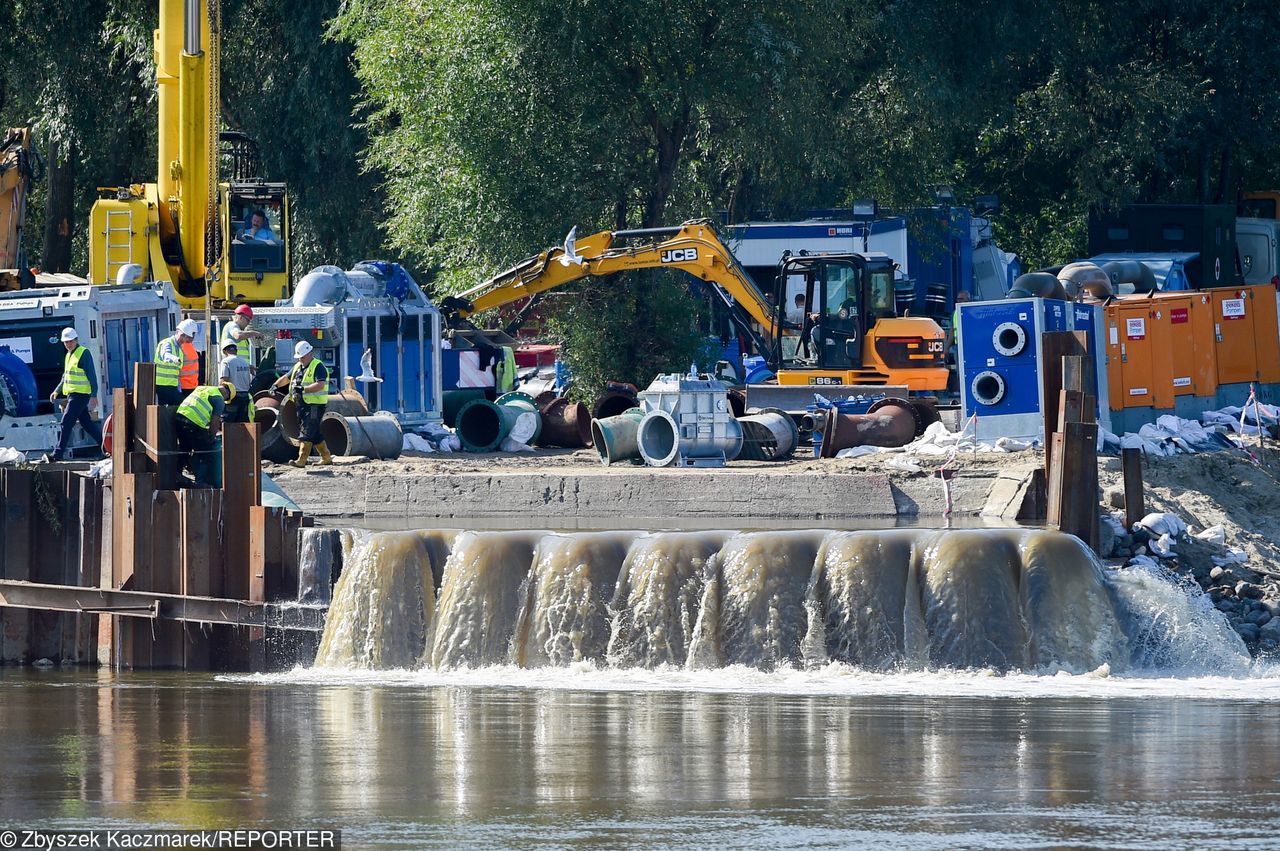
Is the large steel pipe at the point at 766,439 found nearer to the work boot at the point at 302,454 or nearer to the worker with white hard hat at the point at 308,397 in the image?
the worker with white hard hat at the point at 308,397

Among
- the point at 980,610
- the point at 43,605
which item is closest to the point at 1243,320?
the point at 980,610

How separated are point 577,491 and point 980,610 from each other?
7728 mm

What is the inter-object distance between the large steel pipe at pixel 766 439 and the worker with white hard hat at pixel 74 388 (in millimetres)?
7989

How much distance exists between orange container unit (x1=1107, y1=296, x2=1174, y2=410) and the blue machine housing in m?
2.03

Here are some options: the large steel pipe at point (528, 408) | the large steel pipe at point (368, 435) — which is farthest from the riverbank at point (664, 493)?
the large steel pipe at point (528, 408)

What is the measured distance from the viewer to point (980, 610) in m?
17.3

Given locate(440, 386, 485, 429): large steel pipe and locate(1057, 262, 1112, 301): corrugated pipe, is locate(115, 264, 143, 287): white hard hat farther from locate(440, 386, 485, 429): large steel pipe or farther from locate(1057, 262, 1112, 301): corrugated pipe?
locate(1057, 262, 1112, 301): corrugated pipe

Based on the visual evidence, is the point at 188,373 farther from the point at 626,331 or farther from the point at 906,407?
the point at 626,331

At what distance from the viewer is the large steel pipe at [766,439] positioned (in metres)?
26.7

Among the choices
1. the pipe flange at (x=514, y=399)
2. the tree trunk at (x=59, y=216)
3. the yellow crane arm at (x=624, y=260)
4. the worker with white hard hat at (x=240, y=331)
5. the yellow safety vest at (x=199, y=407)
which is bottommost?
the yellow safety vest at (x=199, y=407)

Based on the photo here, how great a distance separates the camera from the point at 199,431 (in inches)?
752

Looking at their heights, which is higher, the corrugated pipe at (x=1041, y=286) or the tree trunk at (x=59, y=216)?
the tree trunk at (x=59, y=216)

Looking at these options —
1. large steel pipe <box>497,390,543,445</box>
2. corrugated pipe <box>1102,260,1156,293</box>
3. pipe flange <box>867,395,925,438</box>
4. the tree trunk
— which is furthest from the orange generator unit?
the tree trunk

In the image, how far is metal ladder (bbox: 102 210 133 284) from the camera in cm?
3059
